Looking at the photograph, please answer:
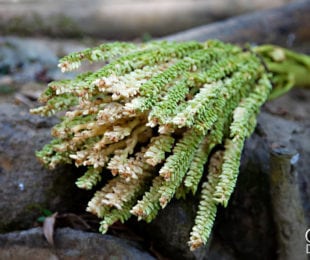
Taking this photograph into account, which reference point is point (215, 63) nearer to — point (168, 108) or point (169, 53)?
point (169, 53)

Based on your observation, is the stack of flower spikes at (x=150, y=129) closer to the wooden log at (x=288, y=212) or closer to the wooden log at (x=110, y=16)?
the wooden log at (x=288, y=212)

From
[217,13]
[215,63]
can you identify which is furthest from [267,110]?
[217,13]

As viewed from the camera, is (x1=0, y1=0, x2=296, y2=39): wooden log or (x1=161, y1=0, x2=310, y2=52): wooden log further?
(x1=0, y1=0, x2=296, y2=39): wooden log

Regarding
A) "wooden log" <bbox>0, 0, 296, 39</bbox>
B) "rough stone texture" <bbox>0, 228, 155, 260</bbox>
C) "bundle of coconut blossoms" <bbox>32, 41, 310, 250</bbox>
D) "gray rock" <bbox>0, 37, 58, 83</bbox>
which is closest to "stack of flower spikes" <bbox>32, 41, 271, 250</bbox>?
"bundle of coconut blossoms" <bbox>32, 41, 310, 250</bbox>

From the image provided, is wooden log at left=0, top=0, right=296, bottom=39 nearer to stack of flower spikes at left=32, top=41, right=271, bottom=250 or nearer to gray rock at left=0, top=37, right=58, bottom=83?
gray rock at left=0, top=37, right=58, bottom=83

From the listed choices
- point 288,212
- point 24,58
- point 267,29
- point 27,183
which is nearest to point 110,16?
point 24,58

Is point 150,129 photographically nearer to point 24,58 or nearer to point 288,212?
point 288,212

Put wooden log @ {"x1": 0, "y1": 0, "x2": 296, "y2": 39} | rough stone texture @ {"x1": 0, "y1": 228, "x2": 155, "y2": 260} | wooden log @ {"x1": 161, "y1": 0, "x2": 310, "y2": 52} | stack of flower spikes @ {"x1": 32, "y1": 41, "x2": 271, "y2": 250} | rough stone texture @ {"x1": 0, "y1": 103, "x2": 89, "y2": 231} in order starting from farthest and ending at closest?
1. wooden log @ {"x1": 0, "y1": 0, "x2": 296, "y2": 39}
2. wooden log @ {"x1": 161, "y1": 0, "x2": 310, "y2": 52}
3. rough stone texture @ {"x1": 0, "y1": 103, "x2": 89, "y2": 231}
4. rough stone texture @ {"x1": 0, "y1": 228, "x2": 155, "y2": 260}
5. stack of flower spikes @ {"x1": 32, "y1": 41, "x2": 271, "y2": 250}
